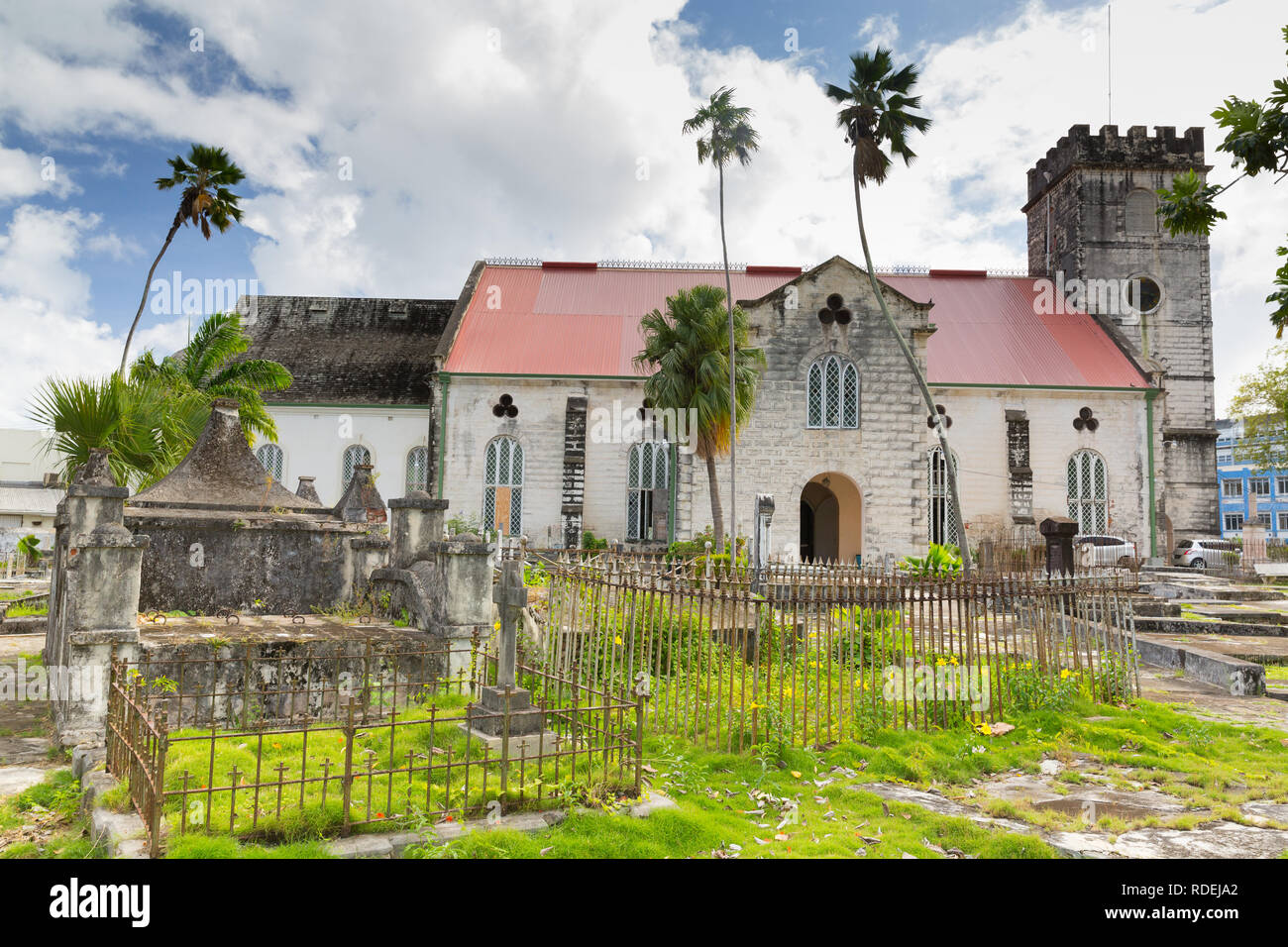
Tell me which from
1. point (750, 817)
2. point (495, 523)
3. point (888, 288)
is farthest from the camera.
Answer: point (495, 523)

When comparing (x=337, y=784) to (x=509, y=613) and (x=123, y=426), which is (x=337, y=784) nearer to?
(x=509, y=613)

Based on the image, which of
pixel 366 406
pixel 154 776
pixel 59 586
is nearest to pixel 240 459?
pixel 59 586

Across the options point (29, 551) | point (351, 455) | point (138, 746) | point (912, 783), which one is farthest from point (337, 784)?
point (29, 551)

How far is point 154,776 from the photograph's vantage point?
4906mm

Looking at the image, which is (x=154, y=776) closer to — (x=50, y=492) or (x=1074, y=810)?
(x=1074, y=810)

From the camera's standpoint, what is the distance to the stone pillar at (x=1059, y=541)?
16.0 meters

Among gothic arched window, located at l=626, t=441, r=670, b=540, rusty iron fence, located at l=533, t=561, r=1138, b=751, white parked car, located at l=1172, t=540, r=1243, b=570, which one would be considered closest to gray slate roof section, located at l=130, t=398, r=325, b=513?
rusty iron fence, located at l=533, t=561, r=1138, b=751

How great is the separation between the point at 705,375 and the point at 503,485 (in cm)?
865

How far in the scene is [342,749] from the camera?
7.18 metres

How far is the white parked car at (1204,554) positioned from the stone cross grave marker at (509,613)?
27.5m

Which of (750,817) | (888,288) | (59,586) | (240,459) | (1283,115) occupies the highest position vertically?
(888,288)

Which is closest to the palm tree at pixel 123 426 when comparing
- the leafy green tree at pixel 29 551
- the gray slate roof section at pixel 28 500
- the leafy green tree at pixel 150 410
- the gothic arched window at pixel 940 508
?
the leafy green tree at pixel 150 410

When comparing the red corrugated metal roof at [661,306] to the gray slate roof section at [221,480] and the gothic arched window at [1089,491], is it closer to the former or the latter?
the gothic arched window at [1089,491]

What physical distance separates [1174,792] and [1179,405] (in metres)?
29.1
